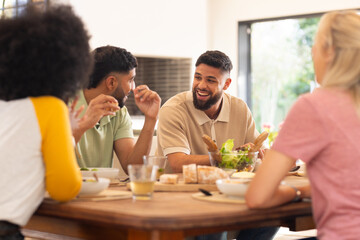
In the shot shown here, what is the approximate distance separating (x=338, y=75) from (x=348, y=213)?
15.4 inches

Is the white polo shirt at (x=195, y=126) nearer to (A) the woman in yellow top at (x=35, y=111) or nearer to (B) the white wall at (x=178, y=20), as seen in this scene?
(A) the woman in yellow top at (x=35, y=111)

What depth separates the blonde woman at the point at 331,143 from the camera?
1.60m

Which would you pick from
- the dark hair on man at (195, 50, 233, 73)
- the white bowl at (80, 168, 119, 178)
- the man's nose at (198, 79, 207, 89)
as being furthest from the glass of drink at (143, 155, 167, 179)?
the dark hair on man at (195, 50, 233, 73)

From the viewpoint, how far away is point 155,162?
2.41 metres

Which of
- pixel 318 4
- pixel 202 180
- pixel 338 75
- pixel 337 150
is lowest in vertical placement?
pixel 202 180

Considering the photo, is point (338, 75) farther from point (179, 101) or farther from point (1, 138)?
point (179, 101)

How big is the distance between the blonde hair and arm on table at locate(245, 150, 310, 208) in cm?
26

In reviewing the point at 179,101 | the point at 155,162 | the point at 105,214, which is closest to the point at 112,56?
the point at 179,101

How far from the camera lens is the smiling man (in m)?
3.12

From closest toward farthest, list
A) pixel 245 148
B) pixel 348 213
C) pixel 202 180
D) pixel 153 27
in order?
pixel 348 213 < pixel 202 180 < pixel 245 148 < pixel 153 27

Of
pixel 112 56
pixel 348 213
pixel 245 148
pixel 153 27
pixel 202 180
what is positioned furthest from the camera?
pixel 153 27

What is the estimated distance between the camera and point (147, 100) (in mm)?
2910

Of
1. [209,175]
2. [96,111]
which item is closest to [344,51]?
[209,175]

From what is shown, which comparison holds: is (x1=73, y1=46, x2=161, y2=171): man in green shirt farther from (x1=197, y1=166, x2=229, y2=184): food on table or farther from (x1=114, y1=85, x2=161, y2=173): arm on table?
(x1=197, y1=166, x2=229, y2=184): food on table
